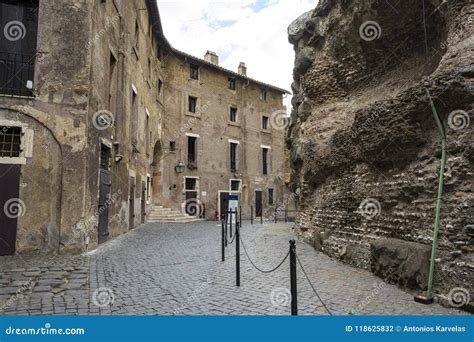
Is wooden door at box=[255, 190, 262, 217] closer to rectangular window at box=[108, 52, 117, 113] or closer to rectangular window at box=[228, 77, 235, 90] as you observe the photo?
rectangular window at box=[228, 77, 235, 90]

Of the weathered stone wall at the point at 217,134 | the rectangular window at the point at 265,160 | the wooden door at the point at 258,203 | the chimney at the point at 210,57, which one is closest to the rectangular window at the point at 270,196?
the weathered stone wall at the point at 217,134

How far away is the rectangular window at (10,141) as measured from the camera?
8.73 m

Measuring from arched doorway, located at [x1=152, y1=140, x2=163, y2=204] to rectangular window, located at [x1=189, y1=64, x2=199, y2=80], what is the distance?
552cm

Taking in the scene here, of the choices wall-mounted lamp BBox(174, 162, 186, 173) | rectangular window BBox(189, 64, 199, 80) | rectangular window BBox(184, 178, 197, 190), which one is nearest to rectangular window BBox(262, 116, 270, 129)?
rectangular window BBox(189, 64, 199, 80)

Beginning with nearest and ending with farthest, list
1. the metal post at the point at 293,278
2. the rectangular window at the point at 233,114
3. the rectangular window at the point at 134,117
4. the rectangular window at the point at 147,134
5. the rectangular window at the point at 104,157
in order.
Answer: the metal post at the point at 293,278 → the rectangular window at the point at 104,157 → the rectangular window at the point at 134,117 → the rectangular window at the point at 147,134 → the rectangular window at the point at 233,114

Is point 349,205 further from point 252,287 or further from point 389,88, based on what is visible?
point 252,287

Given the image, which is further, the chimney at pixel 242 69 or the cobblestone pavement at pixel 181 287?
the chimney at pixel 242 69

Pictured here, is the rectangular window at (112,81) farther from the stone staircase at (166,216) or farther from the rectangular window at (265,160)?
the rectangular window at (265,160)

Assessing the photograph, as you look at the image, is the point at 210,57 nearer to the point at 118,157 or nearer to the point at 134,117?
the point at 134,117

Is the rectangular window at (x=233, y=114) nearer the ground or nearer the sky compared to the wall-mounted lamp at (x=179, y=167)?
nearer the sky

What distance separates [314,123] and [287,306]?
6.76m

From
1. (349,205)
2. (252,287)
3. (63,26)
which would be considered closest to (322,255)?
(349,205)

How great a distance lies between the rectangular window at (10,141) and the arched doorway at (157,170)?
12.9 metres

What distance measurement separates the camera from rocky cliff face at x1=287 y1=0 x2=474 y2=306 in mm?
5258
